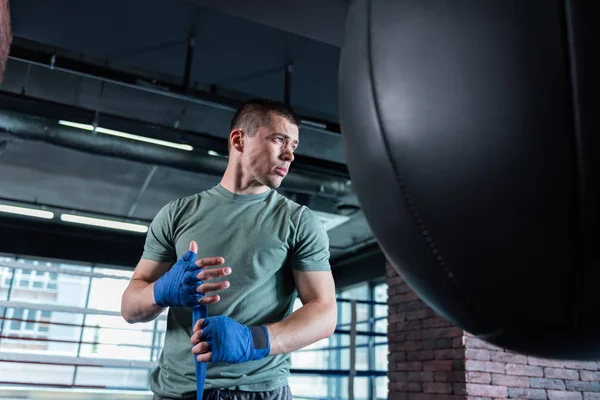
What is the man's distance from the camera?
3.54 ft

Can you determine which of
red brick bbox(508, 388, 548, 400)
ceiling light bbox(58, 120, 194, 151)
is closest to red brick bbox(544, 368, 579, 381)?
red brick bbox(508, 388, 548, 400)

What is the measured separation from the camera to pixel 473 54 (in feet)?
1.72

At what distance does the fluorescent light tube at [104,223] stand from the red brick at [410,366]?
5009 mm

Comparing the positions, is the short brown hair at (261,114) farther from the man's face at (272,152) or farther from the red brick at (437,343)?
the red brick at (437,343)

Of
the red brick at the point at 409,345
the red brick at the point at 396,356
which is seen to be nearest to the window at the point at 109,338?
the red brick at the point at 396,356

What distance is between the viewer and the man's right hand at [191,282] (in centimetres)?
104

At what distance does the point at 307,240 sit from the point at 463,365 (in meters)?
2.56

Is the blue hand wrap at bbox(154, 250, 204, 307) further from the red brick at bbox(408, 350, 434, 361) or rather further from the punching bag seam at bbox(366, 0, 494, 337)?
the red brick at bbox(408, 350, 434, 361)

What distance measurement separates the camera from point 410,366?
12.7 ft

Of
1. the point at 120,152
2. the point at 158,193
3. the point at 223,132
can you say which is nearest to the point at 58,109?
the point at 120,152

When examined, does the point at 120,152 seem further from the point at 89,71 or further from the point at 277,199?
the point at 277,199

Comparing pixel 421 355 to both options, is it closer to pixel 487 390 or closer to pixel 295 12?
pixel 487 390

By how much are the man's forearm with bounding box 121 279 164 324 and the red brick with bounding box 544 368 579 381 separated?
10.2ft

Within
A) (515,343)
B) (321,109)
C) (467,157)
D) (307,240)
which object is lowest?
(515,343)
